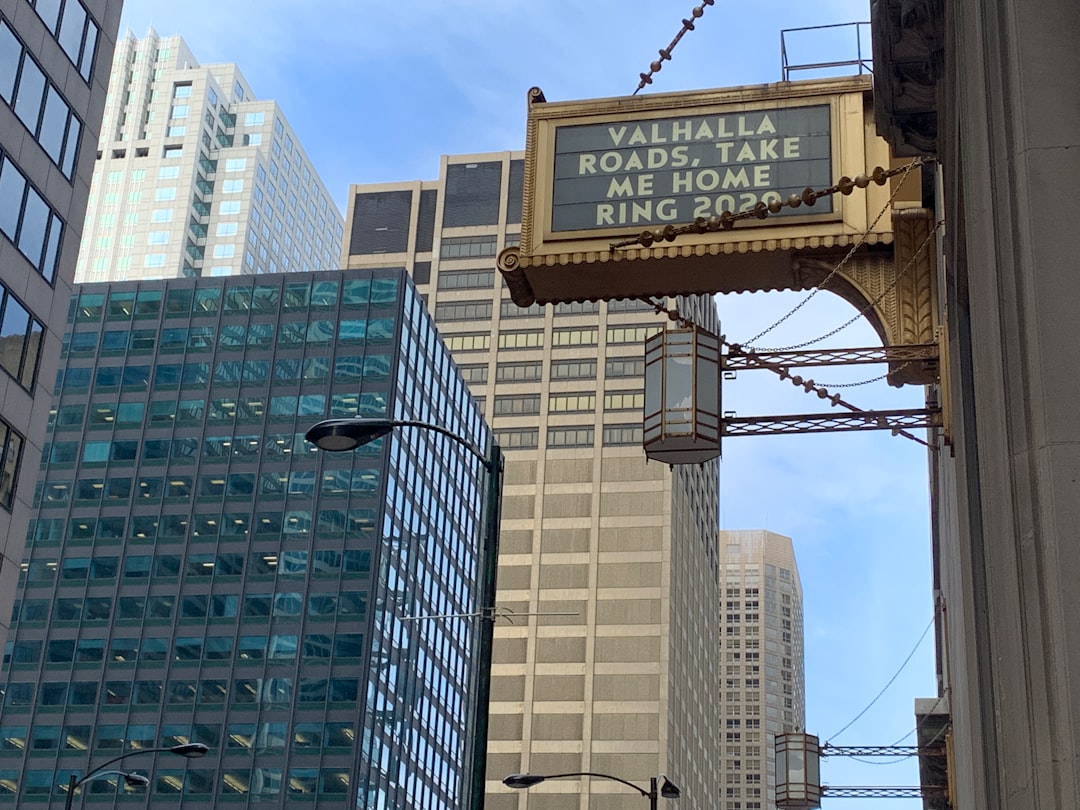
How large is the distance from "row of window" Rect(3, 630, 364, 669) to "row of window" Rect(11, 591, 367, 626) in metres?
0.21

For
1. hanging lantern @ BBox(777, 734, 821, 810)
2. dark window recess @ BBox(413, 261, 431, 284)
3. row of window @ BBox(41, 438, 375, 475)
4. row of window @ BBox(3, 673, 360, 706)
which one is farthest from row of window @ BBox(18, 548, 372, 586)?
dark window recess @ BBox(413, 261, 431, 284)

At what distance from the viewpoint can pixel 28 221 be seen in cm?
3834

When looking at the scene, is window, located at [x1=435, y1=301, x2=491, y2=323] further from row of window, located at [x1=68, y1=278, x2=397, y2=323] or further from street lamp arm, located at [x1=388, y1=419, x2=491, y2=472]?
street lamp arm, located at [x1=388, y1=419, x2=491, y2=472]

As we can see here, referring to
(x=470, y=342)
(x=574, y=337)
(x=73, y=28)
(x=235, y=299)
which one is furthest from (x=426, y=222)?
(x=73, y=28)

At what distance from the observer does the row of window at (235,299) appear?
91250mm

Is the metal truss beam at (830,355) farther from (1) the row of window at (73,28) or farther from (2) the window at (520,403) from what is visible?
(2) the window at (520,403)

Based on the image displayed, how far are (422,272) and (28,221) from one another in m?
112

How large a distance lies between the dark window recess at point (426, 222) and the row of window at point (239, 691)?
76.2m

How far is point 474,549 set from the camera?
103875 mm

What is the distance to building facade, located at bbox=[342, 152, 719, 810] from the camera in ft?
422

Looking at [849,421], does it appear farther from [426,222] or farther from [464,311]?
[426,222]

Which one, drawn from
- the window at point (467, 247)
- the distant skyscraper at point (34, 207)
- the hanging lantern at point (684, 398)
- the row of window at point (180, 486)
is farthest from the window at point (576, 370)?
the hanging lantern at point (684, 398)

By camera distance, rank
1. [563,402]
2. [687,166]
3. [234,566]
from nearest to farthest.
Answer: [687,166] → [234,566] → [563,402]

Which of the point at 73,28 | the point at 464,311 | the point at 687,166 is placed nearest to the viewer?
the point at 687,166
